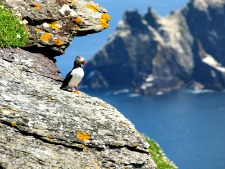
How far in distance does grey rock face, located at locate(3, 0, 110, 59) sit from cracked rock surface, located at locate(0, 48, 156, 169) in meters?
2.58

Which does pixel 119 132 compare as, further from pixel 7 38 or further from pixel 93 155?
pixel 7 38

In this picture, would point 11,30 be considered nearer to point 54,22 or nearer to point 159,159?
point 54,22

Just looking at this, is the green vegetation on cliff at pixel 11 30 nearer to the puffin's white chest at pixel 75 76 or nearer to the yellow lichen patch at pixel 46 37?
the yellow lichen patch at pixel 46 37

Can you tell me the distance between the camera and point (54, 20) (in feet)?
63.6

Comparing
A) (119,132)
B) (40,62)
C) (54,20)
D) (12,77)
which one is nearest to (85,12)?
(54,20)

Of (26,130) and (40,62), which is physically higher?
(40,62)

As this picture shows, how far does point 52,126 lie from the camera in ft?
46.8

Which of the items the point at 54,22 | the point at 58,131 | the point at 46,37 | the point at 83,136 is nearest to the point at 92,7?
the point at 54,22

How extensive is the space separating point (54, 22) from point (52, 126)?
6031mm

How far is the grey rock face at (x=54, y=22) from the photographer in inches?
748

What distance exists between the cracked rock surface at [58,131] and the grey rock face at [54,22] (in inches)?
102

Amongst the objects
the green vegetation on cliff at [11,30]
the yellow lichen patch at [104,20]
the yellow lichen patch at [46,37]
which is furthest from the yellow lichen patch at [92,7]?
the green vegetation on cliff at [11,30]

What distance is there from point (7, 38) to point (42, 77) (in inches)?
66.0

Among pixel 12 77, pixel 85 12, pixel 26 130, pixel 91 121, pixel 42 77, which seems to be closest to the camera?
pixel 26 130
